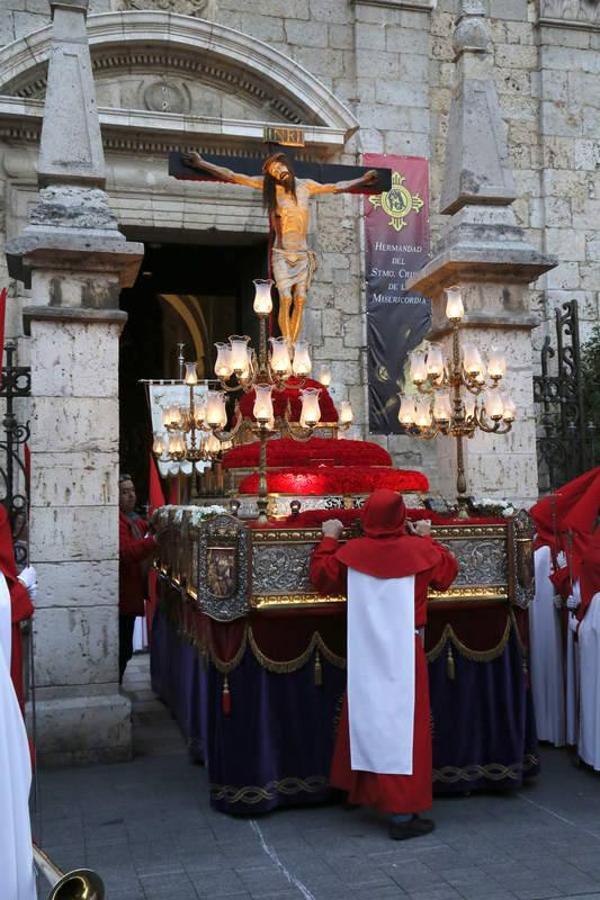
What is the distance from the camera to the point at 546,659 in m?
6.65

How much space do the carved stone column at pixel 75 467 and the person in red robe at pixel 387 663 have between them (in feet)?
6.65

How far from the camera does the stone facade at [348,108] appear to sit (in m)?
11.2

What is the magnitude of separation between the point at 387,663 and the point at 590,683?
5.83 feet

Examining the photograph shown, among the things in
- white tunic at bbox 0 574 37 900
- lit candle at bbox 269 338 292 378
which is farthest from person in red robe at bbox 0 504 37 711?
lit candle at bbox 269 338 292 378

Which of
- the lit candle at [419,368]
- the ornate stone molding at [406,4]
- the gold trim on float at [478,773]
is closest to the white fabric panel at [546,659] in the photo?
the gold trim on float at [478,773]

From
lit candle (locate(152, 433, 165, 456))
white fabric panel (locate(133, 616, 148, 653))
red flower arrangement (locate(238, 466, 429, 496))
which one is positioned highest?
lit candle (locate(152, 433, 165, 456))

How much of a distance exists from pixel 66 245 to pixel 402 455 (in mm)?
6695

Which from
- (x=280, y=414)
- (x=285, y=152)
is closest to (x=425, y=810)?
(x=280, y=414)

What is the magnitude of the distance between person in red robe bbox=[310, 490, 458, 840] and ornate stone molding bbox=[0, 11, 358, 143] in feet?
27.2

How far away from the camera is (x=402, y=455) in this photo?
12.1 metres

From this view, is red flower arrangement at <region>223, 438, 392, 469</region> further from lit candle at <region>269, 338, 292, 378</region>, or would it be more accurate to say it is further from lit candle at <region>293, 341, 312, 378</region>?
lit candle at <region>269, 338, 292, 378</region>

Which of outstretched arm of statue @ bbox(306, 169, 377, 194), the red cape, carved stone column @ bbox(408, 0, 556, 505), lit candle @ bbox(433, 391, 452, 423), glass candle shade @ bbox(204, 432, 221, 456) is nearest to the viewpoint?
the red cape

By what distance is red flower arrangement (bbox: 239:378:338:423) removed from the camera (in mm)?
7293

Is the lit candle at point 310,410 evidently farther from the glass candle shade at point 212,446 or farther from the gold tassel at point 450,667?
the glass candle shade at point 212,446
